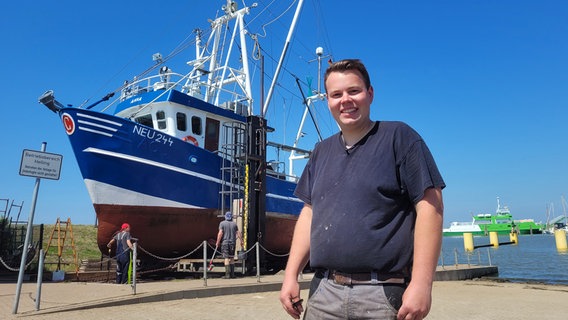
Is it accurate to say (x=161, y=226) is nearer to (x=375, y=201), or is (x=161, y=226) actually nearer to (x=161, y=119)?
(x=161, y=119)

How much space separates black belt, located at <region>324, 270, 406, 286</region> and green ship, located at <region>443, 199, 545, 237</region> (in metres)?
97.8

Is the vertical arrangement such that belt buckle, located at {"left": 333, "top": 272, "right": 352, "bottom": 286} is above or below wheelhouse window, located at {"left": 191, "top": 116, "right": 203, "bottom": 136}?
below

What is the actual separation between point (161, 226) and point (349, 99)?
11533 millimetres

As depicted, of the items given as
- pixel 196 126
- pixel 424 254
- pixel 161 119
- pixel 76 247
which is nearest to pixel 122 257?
pixel 161 119

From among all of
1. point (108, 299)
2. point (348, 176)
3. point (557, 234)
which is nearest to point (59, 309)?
point (108, 299)

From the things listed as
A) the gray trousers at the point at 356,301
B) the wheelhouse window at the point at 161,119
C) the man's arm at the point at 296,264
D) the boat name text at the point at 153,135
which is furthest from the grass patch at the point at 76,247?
the gray trousers at the point at 356,301

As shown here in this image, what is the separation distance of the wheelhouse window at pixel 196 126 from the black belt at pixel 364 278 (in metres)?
13.2

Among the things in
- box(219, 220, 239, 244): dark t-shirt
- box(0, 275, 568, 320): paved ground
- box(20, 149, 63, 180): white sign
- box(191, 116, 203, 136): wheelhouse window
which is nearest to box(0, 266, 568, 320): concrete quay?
box(0, 275, 568, 320): paved ground

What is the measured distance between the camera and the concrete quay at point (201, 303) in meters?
6.85

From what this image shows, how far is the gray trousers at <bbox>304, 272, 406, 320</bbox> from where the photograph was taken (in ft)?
6.13

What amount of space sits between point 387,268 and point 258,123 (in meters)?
11.9

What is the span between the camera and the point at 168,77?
50.6ft

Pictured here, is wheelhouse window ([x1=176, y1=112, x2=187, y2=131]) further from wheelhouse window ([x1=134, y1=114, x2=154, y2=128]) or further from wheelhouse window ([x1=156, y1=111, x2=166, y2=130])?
wheelhouse window ([x1=134, y1=114, x2=154, y2=128])

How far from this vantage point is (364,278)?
1.94 meters
